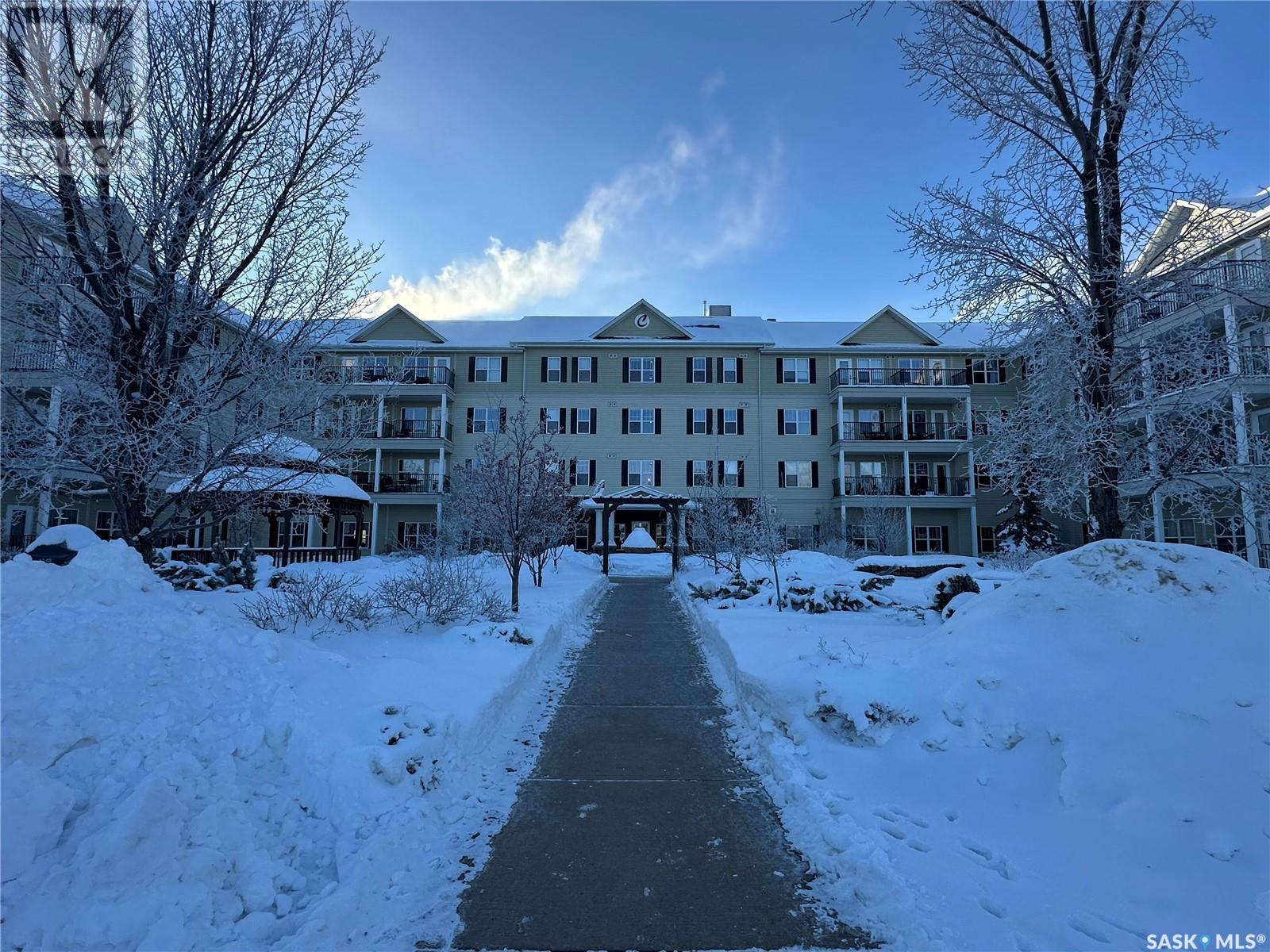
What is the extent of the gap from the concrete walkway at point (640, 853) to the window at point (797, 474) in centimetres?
3025

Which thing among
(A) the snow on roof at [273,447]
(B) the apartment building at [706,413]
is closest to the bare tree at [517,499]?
(A) the snow on roof at [273,447]

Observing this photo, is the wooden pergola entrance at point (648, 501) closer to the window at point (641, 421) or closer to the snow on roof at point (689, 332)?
the window at point (641, 421)

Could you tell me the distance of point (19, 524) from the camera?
21094 millimetres

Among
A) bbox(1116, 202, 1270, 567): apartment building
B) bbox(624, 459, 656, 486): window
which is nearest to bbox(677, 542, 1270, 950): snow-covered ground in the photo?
bbox(1116, 202, 1270, 567): apartment building

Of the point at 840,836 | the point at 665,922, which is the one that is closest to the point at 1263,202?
the point at 840,836

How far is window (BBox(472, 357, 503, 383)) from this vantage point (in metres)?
37.5

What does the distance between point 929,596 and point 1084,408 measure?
16.0ft

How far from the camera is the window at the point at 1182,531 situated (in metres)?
22.8

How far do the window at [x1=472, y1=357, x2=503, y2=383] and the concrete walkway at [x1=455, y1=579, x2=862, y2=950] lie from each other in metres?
32.2

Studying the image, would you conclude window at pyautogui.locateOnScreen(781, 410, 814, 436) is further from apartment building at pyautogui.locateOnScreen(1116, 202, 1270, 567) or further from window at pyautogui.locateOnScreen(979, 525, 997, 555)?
apartment building at pyautogui.locateOnScreen(1116, 202, 1270, 567)

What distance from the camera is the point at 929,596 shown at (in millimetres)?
12164

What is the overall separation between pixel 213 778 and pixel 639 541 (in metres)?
29.4

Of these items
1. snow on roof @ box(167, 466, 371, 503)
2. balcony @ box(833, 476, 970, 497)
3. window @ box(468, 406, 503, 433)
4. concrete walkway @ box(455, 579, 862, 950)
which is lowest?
concrete walkway @ box(455, 579, 862, 950)

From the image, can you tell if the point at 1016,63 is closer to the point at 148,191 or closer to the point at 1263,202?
the point at 1263,202
